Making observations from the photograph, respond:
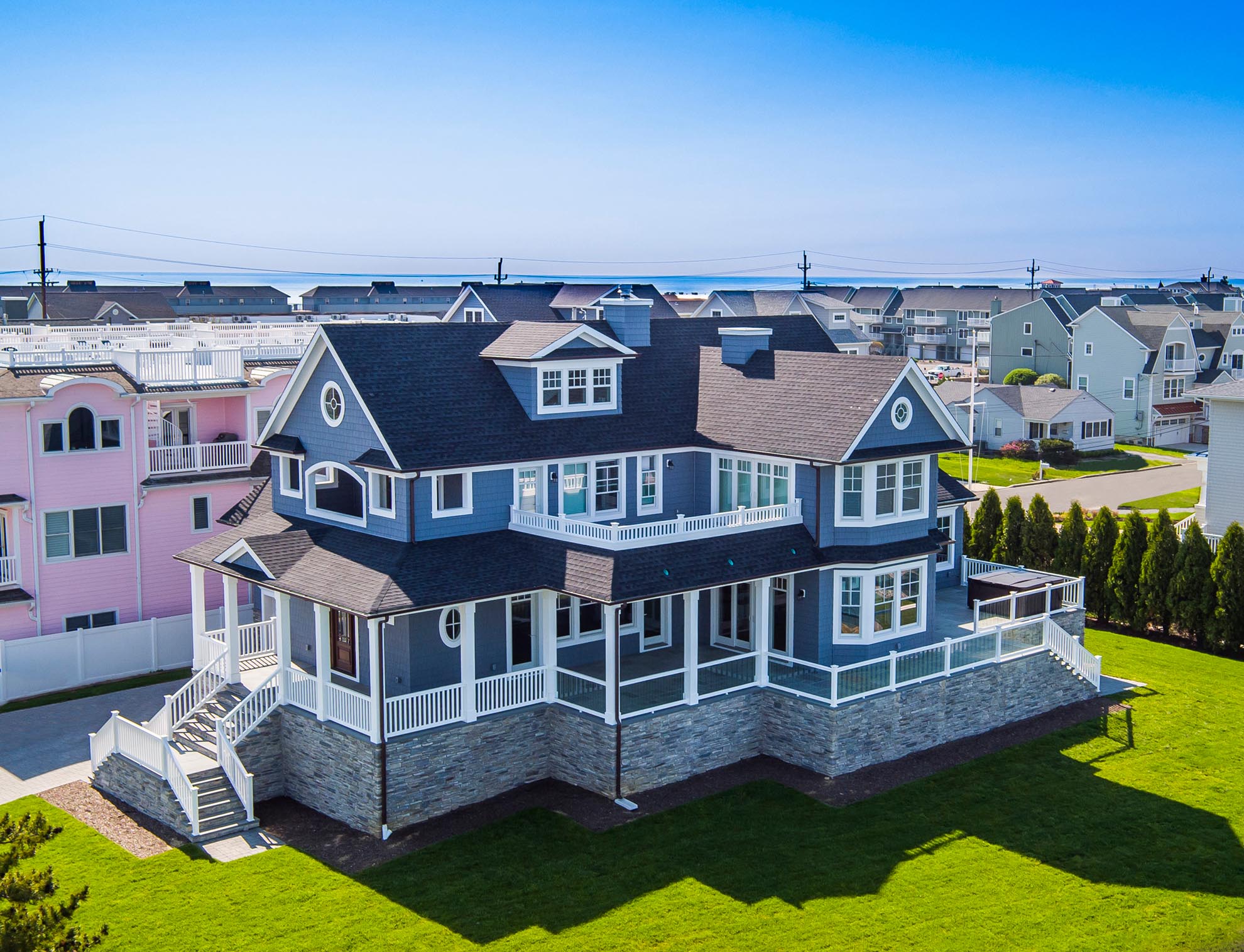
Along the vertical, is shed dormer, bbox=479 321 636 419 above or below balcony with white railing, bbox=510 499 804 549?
above

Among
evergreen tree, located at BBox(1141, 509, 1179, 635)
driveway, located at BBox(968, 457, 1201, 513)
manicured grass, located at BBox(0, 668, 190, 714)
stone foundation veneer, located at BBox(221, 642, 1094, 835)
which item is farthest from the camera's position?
driveway, located at BBox(968, 457, 1201, 513)

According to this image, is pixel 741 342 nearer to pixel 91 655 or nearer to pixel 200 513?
pixel 200 513

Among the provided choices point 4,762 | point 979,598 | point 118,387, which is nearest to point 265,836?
point 4,762

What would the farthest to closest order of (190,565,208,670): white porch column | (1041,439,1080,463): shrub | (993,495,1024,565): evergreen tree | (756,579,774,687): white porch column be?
(1041,439,1080,463): shrub, (993,495,1024,565): evergreen tree, (190,565,208,670): white porch column, (756,579,774,687): white porch column

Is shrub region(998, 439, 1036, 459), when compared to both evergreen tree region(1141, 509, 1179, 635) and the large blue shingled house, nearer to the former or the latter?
evergreen tree region(1141, 509, 1179, 635)

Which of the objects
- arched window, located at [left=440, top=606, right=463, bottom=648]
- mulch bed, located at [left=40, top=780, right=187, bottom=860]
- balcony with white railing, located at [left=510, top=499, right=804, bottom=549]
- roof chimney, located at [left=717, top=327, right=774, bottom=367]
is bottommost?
mulch bed, located at [left=40, top=780, right=187, bottom=860]

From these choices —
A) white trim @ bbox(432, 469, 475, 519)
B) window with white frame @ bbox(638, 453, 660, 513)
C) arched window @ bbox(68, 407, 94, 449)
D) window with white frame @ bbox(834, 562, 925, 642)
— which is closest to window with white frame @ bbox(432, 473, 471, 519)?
white trim @ bbox(432, 469, 475, 519)

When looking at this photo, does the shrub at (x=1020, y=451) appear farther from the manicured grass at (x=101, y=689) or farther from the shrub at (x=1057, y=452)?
the manicured grass at (x=101, y=689)

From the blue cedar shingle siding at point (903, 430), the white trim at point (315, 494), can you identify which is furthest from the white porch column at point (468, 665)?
the blue cedar shingle siding at point (903, 430)

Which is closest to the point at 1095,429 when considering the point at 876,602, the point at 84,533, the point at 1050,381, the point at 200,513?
the point at 1050,381
